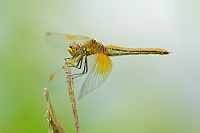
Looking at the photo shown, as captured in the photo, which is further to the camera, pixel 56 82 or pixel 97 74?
pixel 97 74

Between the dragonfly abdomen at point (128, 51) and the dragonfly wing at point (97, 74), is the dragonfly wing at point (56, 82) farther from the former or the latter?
the dragonfly abdomen at point (128, 51)

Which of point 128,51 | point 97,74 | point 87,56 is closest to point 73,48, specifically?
point 87,56

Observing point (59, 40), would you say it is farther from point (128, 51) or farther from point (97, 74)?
point (128, 51)

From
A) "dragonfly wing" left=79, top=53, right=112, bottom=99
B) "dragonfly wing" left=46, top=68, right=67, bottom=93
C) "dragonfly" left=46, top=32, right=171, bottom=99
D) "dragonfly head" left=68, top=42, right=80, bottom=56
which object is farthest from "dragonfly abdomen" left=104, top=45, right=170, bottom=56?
"dragonfly wing" left=46, top=68, right=67, bottom=93

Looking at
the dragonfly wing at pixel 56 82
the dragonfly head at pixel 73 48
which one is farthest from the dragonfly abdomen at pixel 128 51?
the dragonfly wing at pixel 56 82

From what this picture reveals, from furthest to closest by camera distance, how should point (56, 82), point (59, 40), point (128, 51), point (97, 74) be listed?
point (128, 51) < point (59, 40) < point (97, 74) < point (56, 82)
